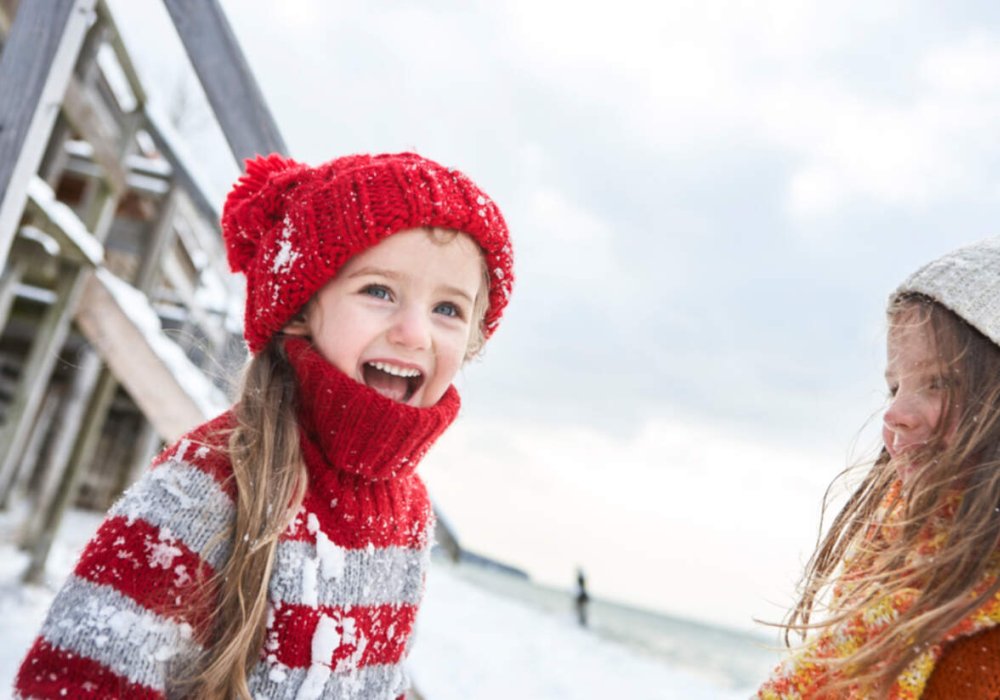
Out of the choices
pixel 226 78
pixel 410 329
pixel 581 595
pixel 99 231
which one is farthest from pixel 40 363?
pixel 581 595

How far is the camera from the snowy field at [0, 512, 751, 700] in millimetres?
4973

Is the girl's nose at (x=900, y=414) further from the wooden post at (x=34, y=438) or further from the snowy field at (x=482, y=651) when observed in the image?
the wooden post at (x=34, y=438)

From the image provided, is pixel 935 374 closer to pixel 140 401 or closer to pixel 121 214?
pixel 140 401

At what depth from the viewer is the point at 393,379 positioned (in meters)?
1.62

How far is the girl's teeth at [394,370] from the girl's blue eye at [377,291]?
0.13m

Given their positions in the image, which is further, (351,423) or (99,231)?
(99,231)

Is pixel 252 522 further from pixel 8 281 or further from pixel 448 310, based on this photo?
pixel 8 281

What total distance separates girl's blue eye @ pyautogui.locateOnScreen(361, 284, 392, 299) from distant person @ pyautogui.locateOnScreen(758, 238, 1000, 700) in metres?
0.92

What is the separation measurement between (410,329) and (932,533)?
95cm

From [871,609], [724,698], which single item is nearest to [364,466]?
[871,609]

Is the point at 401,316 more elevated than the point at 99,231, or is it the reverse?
the point at 99,231

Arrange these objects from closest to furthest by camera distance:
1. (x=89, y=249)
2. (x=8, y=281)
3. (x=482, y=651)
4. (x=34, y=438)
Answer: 1. (x=89, y=249)
2. (x=8, y=281)
3. (x=482, y=651)
4. (x=34, y=438)

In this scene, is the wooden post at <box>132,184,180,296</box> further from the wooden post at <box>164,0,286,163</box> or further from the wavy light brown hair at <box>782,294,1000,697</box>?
the wavy light brown hair at <box>782,294,1000,697</box>

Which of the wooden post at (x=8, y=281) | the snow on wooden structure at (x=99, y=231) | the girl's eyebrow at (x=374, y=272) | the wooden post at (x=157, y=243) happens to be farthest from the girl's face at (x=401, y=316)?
the wooden post at (x=157, y=243)
